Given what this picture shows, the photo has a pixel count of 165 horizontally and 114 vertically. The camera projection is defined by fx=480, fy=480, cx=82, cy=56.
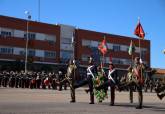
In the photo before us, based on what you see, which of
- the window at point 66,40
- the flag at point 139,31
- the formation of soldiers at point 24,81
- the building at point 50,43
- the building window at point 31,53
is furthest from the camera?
the window at point 66,40

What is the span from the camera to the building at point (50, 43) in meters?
74.6

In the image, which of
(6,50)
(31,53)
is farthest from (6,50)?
(31,53)

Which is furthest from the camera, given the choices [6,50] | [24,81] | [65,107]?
[6,50]

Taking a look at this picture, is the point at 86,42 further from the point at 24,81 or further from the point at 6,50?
the point at 24,81

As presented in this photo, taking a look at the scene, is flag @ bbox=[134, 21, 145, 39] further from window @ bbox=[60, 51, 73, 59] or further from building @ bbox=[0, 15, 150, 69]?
window @ bbox=[60, 51, 73, 59]

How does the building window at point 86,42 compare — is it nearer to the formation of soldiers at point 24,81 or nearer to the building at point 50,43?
the building at point 50,43

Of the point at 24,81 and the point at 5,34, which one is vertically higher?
the point at 5,34

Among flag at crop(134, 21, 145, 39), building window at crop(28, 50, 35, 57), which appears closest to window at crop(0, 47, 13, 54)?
building window at crop(28, 50, 35, 57)

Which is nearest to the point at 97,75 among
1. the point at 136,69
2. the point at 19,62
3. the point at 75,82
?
the point at 75,82

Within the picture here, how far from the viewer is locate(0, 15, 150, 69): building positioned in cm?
7462

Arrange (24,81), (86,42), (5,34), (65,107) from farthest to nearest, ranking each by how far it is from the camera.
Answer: (86,42), (5,34), (24,81), (65,107)

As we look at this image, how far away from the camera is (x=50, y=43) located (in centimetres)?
8200

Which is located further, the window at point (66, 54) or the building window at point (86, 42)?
the building window at point (86, 42)

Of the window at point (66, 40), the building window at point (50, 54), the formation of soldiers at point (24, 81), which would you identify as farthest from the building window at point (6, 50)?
the formation of soldiers at point (24, 81)
